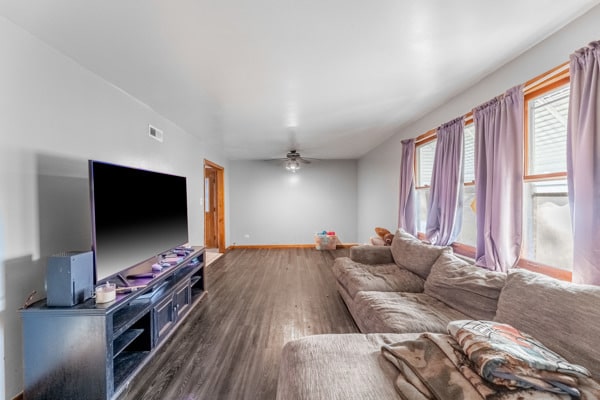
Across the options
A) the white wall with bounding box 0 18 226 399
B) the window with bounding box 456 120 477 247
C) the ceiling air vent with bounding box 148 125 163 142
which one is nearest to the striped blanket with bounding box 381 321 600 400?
the window with bounding box 456 120 477 247

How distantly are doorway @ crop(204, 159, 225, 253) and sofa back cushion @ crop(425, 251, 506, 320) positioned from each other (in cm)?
521

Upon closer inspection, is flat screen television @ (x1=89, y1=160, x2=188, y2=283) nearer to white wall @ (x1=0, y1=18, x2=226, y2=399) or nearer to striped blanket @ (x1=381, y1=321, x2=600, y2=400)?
white wall @ (x1=0, y1=18, x2=226, y2=399)

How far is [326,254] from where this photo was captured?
236 inches

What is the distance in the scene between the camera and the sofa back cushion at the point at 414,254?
2.53 m

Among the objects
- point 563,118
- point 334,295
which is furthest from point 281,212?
point 563,118

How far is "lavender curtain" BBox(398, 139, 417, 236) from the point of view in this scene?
364 centimetres

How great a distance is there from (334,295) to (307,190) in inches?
154

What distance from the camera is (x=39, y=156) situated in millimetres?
1696

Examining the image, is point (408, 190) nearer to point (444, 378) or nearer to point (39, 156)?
point (444, 378)

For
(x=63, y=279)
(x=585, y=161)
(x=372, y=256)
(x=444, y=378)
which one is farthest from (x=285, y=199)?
(x=444, y=378)

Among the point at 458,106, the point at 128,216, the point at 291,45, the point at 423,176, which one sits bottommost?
the point at 128,216

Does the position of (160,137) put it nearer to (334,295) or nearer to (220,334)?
(220,334)

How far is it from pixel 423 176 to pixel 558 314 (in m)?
2.66

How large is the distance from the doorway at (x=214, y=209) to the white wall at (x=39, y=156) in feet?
12.7
